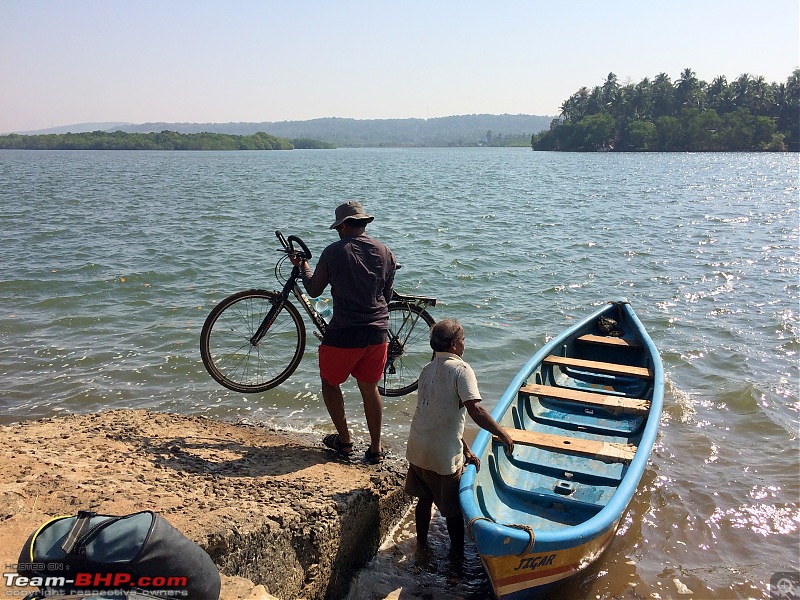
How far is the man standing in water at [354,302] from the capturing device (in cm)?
488

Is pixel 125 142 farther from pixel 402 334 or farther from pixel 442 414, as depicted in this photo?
pixel 442 414

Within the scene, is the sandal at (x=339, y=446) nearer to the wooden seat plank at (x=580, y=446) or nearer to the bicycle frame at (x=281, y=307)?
the bicycle frame at (x=281, y=307)

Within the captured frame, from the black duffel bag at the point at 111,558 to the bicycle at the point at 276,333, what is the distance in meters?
3.02

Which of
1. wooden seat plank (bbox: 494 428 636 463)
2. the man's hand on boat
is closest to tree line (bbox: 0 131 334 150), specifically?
wooden seat plank (bbox: 494 428 636 463)

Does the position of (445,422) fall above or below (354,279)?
below

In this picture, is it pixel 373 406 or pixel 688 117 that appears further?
pixel 688 117

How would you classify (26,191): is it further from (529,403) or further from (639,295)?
(529,403)

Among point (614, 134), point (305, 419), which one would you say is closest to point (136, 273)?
point (305, 419)

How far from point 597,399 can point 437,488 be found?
2608mm

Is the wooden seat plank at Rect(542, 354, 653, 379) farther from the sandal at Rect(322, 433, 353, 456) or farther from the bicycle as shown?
the sandal at Rect(322, 433, 353, 456)

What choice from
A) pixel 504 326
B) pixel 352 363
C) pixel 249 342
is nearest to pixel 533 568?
pixel 352 363

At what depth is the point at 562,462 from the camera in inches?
229

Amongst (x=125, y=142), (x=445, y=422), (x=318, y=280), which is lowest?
(x=445, y=422)

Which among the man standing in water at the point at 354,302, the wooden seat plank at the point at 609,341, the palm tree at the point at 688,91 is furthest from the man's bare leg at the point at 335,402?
the palm tree at the point at 688,91
